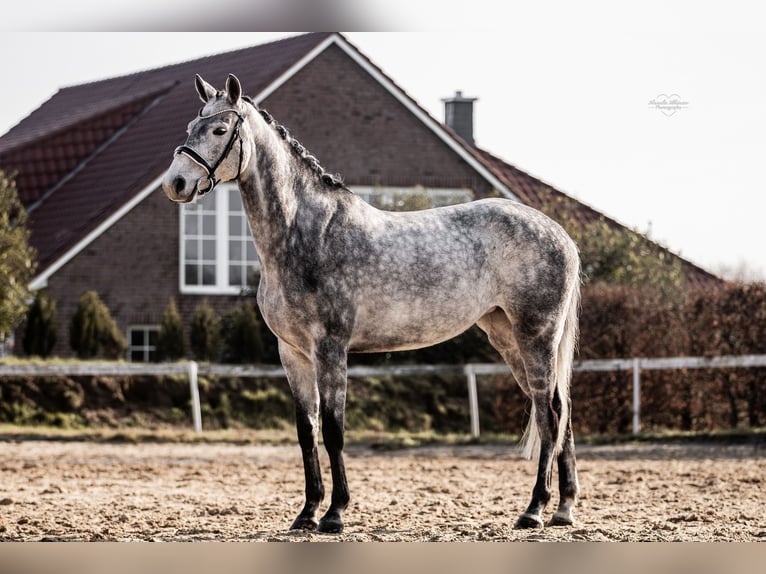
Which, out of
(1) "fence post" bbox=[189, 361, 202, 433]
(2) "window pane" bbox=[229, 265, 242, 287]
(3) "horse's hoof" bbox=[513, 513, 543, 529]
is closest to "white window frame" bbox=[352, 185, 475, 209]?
(2) "window pane" bbox=[229, 265, 242, 287]

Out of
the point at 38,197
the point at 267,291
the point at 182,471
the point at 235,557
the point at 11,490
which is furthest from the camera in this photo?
the point at 38,197

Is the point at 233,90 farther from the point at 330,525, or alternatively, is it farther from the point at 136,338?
the point at 136,338

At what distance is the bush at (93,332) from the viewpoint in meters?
18.5

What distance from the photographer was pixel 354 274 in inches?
282

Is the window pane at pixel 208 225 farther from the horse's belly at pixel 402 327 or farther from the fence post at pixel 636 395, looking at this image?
the horse's belly at pixel 402 327

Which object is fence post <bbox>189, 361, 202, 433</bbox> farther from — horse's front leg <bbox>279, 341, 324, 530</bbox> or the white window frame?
horse's front leg <bbox>279, 341, 324, 530</bbox>

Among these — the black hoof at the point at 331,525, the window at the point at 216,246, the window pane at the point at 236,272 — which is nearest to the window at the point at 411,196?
the window at the point at 216,246

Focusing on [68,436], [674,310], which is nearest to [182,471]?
[68,436]

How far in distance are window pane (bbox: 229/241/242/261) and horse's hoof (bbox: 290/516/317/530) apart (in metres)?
13.7

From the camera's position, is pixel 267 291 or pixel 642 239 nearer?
pixel 267 291

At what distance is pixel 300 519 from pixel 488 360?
35.6 feet

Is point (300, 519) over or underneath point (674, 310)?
underneath

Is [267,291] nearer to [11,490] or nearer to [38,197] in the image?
[11,490]

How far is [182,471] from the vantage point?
39.2 ft
